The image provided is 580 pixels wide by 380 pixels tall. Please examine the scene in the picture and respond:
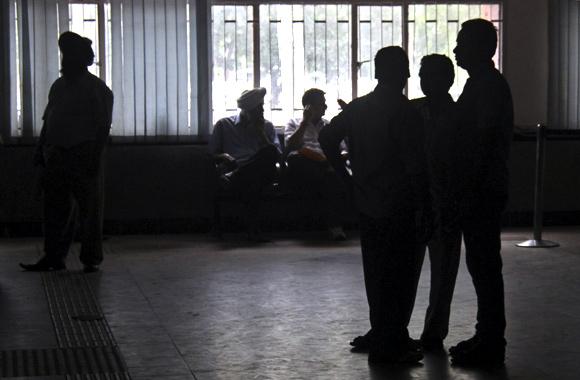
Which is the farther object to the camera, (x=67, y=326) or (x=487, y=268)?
(x=67, y=326)

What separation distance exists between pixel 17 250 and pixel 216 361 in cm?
434

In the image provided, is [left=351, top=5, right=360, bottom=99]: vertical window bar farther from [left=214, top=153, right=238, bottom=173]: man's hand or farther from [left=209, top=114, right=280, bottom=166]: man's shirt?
[left=214, top=153, right=238, bottom=173]: man's hand

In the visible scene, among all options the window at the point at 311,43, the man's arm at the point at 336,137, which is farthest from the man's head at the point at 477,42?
the window at the point at 311,43

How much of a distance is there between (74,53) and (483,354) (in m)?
3.79

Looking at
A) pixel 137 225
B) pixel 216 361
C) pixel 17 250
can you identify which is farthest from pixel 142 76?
pixel 216 361

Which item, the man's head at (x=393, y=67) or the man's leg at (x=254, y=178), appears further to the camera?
the man's leg at (x=254, y=178)

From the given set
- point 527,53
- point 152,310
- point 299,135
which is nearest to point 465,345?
point 152,310

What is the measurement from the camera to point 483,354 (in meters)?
4.78

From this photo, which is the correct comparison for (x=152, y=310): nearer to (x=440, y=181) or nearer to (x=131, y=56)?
(x=440, y=181)

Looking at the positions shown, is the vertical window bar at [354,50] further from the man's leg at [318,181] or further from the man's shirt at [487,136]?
the man's shirt at [487,136]

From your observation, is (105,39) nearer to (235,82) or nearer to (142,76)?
(142,76)

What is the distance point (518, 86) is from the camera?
10.6 metres

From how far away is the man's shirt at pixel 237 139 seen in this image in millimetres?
9844

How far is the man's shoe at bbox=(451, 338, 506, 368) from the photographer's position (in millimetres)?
4781
